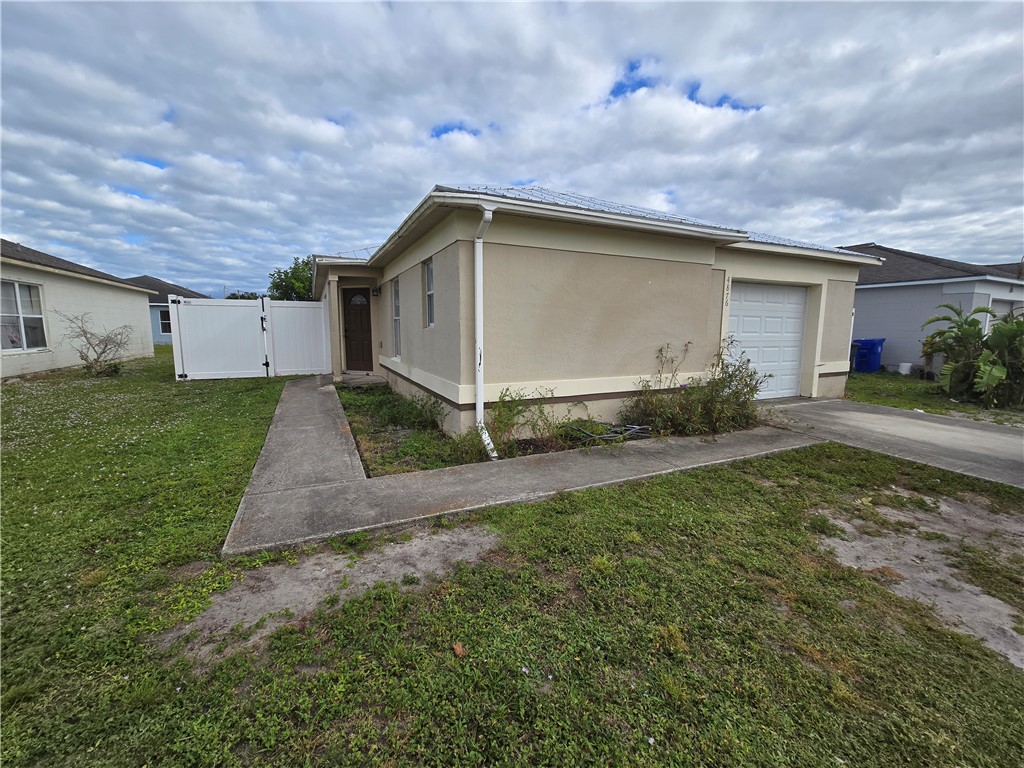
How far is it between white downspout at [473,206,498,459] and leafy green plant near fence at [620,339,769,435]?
2.27 meters

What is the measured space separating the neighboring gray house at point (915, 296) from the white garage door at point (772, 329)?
26.0ft

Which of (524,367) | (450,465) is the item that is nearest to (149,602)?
(450,465)

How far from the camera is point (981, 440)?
232 inches

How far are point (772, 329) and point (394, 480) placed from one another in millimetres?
7897

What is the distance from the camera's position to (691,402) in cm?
625

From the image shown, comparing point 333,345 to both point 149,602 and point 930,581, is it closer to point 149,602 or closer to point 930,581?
point 149,602

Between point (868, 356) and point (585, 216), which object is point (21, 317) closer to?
point (585, 216)

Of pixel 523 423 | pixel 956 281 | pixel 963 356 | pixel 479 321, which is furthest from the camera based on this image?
pixel 956 281

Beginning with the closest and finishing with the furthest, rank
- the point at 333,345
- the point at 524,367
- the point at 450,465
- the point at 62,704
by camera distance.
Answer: the point at 62,704
the point at 450,465
the point at 524,367
the point at 333,345

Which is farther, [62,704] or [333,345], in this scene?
[333,345]

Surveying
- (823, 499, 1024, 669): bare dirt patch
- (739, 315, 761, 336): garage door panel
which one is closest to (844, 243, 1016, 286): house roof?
(739, 315, 761, 336): garage door panel

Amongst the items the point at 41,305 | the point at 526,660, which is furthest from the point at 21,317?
the point at 526,660

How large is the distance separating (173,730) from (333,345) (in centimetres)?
1025

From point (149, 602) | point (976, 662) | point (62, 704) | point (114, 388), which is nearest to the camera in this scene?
point (62, 704)
